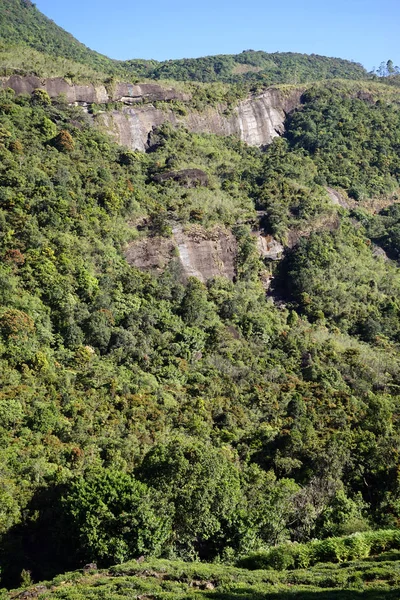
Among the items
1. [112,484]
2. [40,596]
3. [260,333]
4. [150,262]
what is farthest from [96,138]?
[40,596]

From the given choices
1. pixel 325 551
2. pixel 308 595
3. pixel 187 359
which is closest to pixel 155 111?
pixel 187 359

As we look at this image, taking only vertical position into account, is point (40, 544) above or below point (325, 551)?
below

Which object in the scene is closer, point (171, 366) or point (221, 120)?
point (171, 366)

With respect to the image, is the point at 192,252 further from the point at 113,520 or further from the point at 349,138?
the point at 349,138

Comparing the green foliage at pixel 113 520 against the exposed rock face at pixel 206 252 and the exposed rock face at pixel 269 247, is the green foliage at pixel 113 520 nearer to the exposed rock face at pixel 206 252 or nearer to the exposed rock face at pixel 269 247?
the exposed rock face at pixel 206 252

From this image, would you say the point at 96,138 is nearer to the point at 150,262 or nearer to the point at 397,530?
the point at 150,262

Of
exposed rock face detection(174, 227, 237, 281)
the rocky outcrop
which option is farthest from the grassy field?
exposed rock face detection(174, 227, 237, 281)
